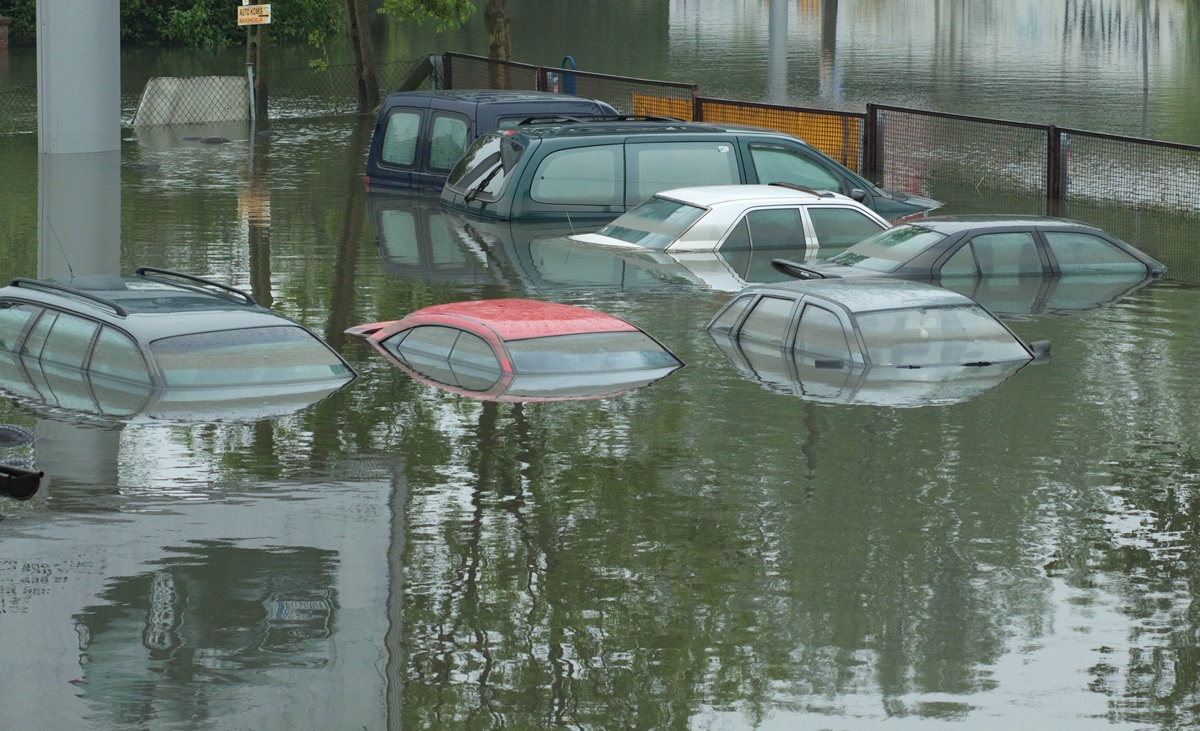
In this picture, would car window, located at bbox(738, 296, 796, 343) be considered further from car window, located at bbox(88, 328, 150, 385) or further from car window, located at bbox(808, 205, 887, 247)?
car window, located at bbox(88, 328, 150, 385)

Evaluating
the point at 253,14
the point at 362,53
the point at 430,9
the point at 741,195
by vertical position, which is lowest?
the point at 741,195

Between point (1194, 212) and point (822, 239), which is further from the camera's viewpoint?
point (1194, 212)

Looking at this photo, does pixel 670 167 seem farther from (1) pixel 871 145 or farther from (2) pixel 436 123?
(1) pixel 871 145

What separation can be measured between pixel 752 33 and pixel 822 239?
51.9 meters

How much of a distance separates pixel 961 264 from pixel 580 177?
18.7ft

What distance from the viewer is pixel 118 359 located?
49.1ft

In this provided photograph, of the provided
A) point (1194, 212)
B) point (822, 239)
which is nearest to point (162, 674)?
point (822, 239)

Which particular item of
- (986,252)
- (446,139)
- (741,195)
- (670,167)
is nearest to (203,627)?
(986,252)

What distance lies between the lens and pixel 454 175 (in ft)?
82.0

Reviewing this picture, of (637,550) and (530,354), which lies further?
(530,354)

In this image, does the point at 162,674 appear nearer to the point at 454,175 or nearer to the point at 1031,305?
the point at 1031,305

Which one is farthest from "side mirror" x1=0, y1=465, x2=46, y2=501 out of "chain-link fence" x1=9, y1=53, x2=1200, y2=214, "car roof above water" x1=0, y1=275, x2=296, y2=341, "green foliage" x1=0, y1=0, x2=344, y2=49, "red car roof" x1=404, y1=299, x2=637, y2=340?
"green foliage" x1=0, y1=0, x2=344, y2=49

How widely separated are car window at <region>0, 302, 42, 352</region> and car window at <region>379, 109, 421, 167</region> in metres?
11.1

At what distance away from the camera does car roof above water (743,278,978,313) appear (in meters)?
16.9
